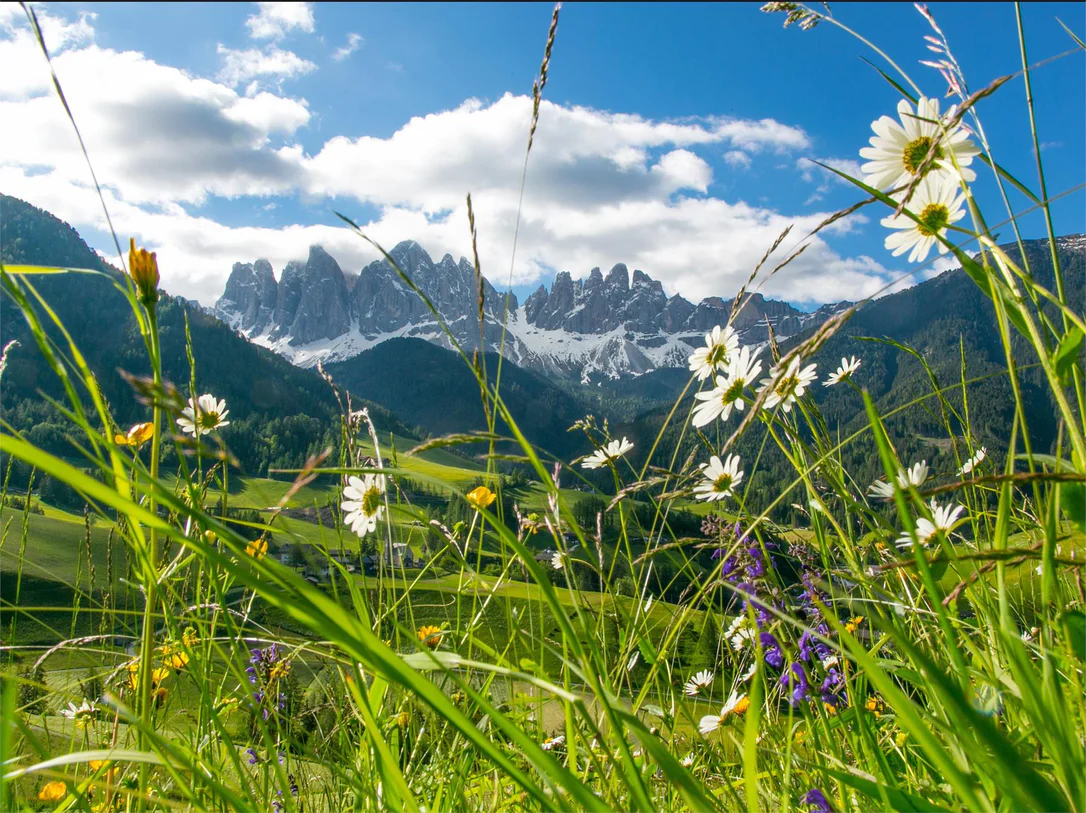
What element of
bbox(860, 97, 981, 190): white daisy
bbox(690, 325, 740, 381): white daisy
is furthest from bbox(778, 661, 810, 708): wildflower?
bbox(860, 97, 981, 190): white daisy

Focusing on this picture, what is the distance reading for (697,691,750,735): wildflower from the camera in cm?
170

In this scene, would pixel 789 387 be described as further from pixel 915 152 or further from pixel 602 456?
pixel 602 456

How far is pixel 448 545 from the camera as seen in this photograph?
1446 millimetres

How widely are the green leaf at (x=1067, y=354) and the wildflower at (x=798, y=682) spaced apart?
23.4 inches

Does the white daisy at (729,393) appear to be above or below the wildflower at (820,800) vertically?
above

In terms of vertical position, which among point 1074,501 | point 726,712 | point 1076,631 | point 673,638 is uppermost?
point 1074,501

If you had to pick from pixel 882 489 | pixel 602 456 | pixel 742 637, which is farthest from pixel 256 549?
pixel 742 637

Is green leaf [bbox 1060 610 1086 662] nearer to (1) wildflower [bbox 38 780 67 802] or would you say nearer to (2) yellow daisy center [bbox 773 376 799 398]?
(2) yellow daisy center [bbox 773 376 799 398]

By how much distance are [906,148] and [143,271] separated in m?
1.24

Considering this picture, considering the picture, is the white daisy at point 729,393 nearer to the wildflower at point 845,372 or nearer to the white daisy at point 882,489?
the white daisy at point 882,489

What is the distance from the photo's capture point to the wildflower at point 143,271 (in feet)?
3.33

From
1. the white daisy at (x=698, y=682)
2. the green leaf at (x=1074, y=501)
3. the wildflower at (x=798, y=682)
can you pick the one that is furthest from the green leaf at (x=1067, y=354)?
the white daisy at (x=698, y=682)

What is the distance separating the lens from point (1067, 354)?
789mm

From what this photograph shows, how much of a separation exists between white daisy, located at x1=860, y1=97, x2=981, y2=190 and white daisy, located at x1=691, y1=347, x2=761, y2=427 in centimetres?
38
